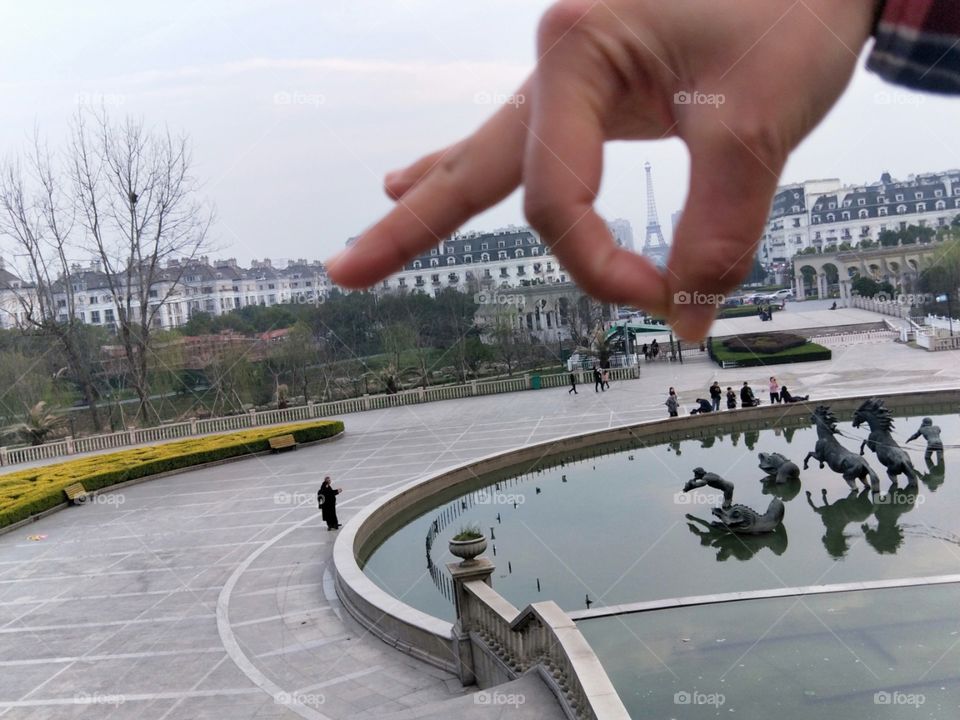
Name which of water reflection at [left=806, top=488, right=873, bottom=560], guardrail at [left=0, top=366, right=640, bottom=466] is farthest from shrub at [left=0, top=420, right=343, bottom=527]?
water reflection at [left=806, top=488, right=873, bottom=560]

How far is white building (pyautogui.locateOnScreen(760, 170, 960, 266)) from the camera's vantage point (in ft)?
6.72

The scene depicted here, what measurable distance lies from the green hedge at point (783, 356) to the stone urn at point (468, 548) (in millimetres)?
25046

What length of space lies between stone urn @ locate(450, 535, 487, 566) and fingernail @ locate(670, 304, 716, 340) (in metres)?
8.81

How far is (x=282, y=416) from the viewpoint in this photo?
3188 centimetres

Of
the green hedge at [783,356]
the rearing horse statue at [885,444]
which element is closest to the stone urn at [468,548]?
the rearing horse statue at [885,444]

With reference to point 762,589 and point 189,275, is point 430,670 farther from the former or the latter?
point 189,275

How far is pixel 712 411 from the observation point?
2172 cm

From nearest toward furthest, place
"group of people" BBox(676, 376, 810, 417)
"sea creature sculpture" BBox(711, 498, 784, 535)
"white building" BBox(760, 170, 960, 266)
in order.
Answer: "white building" BBox(760, 170, 960, 266) < "sea creature sculpture" BBox(711, 498, 784, 535) < "group of people" BBox(676, 376, 810, 417)

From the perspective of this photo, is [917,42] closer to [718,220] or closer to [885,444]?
[718,220]

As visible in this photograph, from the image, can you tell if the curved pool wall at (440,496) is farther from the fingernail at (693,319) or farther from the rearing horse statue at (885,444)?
the fingernail at (693,319)

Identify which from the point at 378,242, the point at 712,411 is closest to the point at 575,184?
the point at 378,242

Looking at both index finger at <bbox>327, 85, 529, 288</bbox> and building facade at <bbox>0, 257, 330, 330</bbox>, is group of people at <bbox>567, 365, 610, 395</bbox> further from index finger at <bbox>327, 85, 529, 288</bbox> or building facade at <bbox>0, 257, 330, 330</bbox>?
index finger at <bbox>327, 85, 529, 288</bbox>

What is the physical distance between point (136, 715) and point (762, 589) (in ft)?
22.4

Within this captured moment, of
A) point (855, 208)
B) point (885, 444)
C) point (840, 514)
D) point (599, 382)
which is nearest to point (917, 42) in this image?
point (855, 208)
